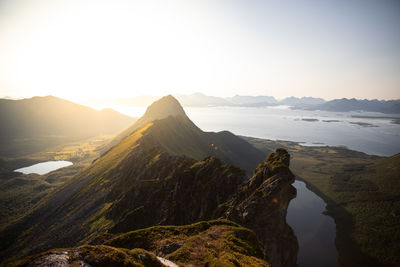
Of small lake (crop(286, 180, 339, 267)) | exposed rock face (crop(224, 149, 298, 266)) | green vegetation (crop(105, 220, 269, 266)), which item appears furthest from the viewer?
small lake (crop(286, 180, 339, 267))

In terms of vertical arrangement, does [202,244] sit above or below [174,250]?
above

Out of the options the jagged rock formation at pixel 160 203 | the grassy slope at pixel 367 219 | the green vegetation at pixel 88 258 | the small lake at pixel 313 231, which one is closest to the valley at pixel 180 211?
the green vegetation at pixel 88 258

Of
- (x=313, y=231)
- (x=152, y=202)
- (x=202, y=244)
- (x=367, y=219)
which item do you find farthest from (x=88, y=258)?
(x=367, y=219)

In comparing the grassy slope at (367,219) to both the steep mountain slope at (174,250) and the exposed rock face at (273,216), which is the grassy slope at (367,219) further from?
the steep mountain slope at (174,250)

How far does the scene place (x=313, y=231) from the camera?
441 ft

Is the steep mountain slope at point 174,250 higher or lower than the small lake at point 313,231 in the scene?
higher

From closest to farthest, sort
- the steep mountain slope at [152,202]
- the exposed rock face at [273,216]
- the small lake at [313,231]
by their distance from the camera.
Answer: the exposed rock face at [273,216]
the steep mountain slope at [152,202]
the small lake at [313,231]

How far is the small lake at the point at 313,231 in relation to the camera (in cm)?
11012

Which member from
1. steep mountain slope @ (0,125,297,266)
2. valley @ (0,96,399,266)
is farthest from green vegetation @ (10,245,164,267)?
steep mountain slope @ (0,125,297,266)

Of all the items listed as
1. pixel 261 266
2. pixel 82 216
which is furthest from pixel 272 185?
pixel 82 216

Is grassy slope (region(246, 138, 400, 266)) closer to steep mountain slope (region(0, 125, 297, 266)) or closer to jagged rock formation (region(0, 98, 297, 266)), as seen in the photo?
jagged rock formation (region(0, 98, 297, 266))

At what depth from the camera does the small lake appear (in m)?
110

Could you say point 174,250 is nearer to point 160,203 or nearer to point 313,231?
point 160,203

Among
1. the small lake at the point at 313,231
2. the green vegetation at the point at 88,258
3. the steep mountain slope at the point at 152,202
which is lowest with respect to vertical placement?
the small lake at the point at 313,231
